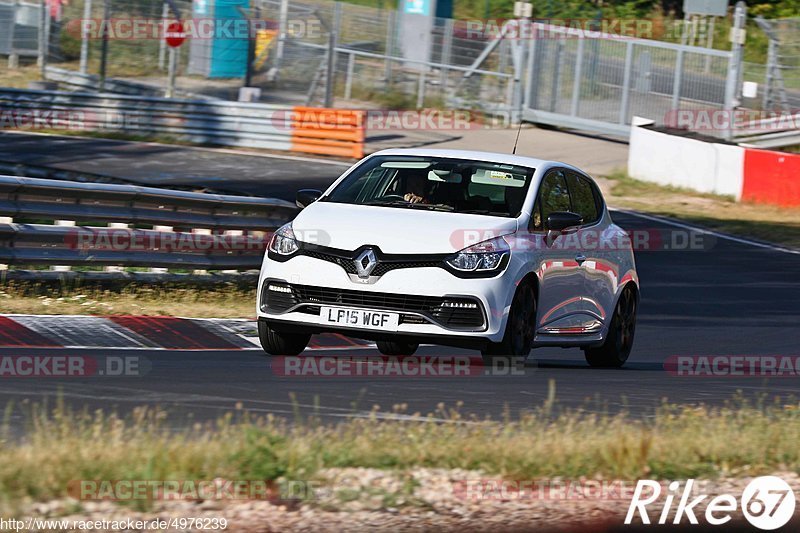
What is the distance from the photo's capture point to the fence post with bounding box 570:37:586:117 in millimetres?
34406

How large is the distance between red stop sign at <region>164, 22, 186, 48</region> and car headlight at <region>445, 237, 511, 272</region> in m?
24.3

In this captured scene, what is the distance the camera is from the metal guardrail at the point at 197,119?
30.4 metres

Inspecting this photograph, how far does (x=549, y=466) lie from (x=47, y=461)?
2.16 metres

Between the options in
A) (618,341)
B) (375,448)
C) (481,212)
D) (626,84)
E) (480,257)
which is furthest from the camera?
(626,84)

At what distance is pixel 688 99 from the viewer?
32.8 meters

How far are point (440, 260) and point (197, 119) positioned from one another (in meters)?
22.6

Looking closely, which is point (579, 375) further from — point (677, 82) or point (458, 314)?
point (677, 82)

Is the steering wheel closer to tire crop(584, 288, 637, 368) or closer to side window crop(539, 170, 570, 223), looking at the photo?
side window crop(539, 170, 570, 223)

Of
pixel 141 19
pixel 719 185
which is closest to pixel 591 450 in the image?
pixel 719 185

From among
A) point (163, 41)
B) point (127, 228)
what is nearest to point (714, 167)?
point (163, 41)

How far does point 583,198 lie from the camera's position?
11070 mm

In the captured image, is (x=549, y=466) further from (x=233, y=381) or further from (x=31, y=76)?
(x=31, y=76)

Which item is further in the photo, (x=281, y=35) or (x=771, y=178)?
(x=281, y=35)

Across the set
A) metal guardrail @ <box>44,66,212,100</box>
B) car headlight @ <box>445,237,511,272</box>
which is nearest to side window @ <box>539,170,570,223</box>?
car headlight @ <box>445,237,511,272</box>
